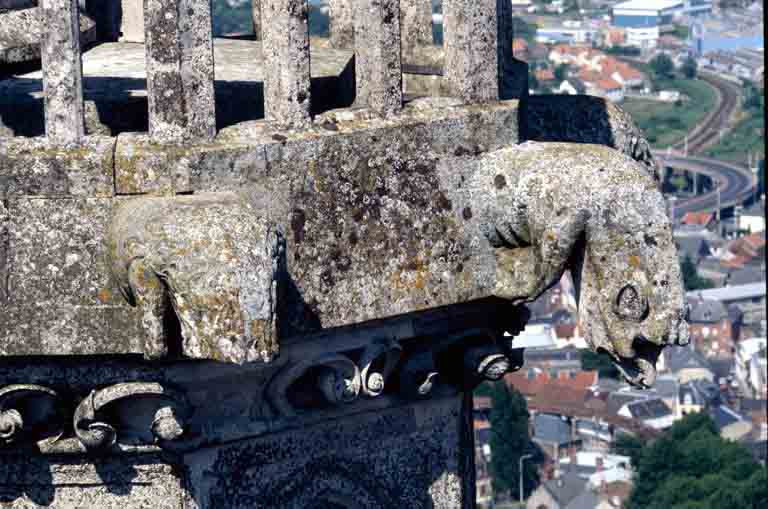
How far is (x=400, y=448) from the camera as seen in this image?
6543 millimetres

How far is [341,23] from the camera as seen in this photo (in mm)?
7621

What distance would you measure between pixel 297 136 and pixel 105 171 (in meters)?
0.58

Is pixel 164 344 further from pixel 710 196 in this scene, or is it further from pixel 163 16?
pixel 710 196

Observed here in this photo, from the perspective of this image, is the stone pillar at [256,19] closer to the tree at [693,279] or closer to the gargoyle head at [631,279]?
the gargoyle head at [631,279]

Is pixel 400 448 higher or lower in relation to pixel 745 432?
higher

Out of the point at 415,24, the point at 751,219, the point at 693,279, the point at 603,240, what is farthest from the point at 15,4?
the point at 751,219

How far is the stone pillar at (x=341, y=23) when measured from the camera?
7.51 meters

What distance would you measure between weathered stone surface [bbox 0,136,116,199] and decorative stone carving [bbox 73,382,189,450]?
0.59 m

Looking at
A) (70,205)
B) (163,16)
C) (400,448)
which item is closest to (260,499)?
(400,448)

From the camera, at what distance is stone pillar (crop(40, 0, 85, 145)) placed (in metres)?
5.55

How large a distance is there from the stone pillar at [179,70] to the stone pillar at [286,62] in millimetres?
223

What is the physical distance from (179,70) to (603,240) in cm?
137

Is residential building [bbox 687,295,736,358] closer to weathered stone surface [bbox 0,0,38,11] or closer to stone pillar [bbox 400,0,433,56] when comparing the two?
stone pillar [bbox 400,0,433,56]

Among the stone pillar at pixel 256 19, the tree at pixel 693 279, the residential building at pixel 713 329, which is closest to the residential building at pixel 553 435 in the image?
the residential building at pixel 713 329
